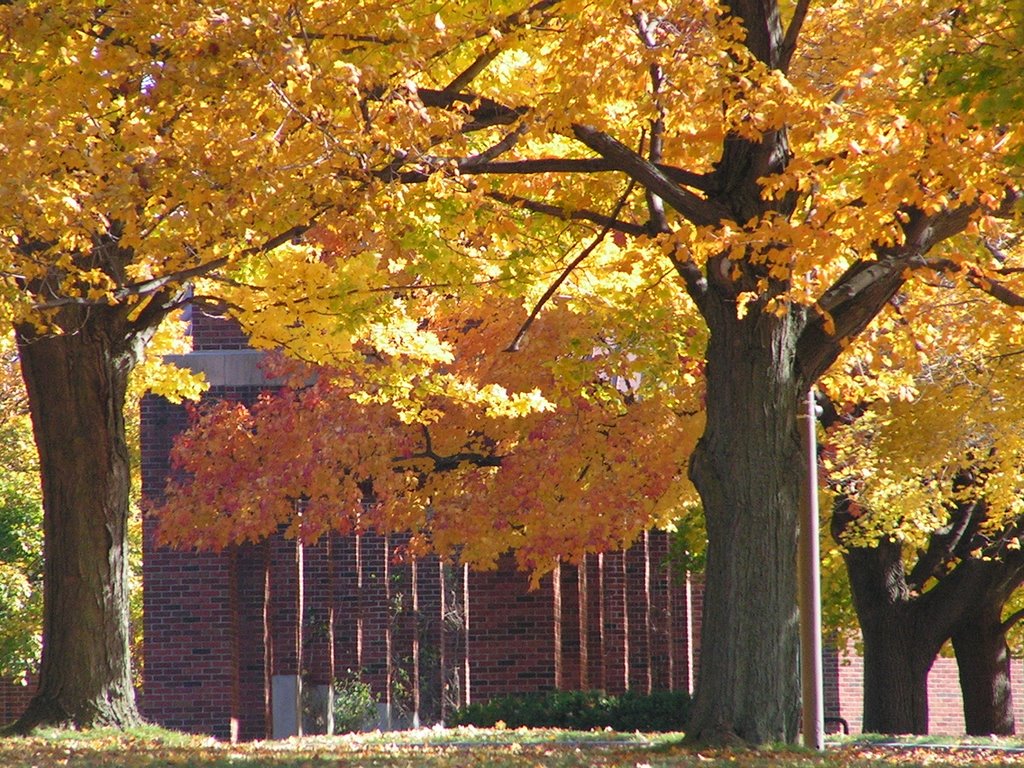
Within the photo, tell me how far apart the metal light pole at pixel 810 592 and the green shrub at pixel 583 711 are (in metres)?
7.00

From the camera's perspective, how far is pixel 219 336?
71.3 feet

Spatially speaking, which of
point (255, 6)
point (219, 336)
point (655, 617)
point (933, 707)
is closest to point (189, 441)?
point (219, 336)

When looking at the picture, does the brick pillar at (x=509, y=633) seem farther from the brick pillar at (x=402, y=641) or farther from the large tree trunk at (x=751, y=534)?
the large tree trunk at (x=751, y=534)

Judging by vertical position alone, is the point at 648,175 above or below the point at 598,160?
below

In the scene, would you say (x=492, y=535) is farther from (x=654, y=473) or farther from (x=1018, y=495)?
(x=1018, y=495)

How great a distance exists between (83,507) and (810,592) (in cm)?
619

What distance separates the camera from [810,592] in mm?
12812

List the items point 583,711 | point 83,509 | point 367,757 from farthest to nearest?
point 583,711, point 83,509, point 367,757

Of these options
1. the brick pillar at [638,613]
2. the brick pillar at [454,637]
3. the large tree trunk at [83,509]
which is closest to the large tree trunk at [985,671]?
the brick pillar at [638,613]

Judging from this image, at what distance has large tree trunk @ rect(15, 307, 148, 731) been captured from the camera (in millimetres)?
12562

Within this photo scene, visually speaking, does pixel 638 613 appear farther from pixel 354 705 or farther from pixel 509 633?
pixel 354 705

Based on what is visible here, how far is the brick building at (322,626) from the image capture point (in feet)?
68.5

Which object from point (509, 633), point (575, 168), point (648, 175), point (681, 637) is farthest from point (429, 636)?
point (648, 175)

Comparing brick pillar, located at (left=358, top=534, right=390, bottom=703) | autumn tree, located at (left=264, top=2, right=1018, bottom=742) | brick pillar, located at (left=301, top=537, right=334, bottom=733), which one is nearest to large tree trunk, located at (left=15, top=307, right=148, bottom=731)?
autumn tree, located at (left=264, top=2, right=1018, bottom=742)
